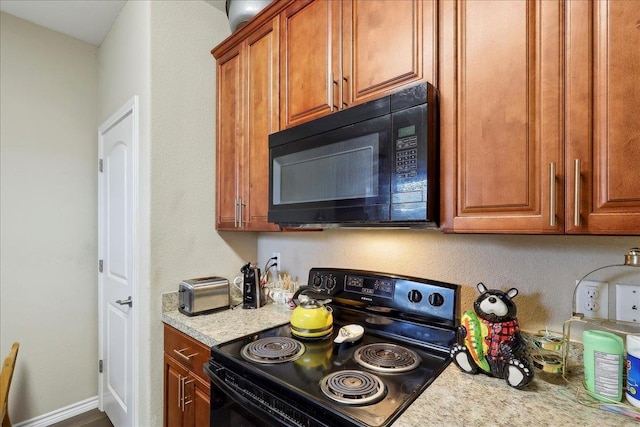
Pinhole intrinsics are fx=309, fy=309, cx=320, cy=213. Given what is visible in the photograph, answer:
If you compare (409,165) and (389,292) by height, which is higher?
(409,165)

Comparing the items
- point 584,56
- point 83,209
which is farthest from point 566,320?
point 83,209

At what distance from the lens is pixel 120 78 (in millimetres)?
1972

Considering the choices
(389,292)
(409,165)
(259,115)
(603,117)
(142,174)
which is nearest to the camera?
(603,117)

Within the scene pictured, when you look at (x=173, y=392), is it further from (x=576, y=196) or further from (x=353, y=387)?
(x=576, y=196)

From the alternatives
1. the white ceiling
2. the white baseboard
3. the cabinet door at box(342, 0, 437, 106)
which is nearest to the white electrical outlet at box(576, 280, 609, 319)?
the cabinet door at box(342, 0, 437, 106)

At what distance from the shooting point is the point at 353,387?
89cm

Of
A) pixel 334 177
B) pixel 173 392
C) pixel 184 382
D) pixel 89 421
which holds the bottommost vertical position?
pixel 89 421

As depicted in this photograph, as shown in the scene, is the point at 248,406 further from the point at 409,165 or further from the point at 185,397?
the point at 409,165

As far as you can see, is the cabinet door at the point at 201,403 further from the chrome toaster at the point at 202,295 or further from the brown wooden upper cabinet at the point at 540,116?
the brown wooden upper cabinet at the point at 540,116

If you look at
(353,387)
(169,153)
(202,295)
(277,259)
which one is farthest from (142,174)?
(353,387)

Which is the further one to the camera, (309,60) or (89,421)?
(89,421)

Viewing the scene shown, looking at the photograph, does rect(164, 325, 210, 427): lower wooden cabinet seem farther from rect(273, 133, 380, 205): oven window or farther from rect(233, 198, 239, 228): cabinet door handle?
rect(273, 133, 380, 205): oven window

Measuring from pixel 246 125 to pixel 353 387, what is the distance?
4.42ft

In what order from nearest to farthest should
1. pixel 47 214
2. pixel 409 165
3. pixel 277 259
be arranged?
pixel 409 165, pixel 277 259, pixel 47 214
